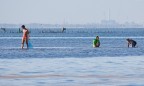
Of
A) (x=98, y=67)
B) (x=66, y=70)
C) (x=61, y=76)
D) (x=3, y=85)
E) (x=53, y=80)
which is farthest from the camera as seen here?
(x=98, y=67)

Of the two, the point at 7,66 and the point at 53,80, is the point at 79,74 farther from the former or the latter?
the point at 7,66

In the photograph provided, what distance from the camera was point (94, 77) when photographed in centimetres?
2023

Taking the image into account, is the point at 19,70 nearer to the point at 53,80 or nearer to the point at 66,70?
the point at 66,70

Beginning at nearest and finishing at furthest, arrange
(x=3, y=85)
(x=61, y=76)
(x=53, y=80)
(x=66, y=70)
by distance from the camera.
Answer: (x=3, y=85), (x=53, y=80), (x=61, y=76), (x=66, y=70)

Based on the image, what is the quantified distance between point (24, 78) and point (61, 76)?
1501 mm

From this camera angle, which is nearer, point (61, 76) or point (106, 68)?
point (61, 76)

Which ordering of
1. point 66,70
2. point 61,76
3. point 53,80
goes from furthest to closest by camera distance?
point 66,70, point 61,76, point 53,80

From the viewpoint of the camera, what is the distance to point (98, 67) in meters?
24.6

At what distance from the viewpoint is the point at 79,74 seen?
21.4 meters

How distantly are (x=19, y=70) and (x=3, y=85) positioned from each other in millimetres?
5270

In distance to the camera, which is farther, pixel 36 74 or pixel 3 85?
pixel 36 74

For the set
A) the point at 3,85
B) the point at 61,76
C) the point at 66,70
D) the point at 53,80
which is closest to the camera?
the point at 3,85

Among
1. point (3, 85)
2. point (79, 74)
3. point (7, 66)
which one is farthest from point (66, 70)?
point (3, 85)

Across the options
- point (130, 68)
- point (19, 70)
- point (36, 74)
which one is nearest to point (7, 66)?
point (19, 70)
